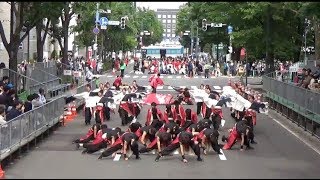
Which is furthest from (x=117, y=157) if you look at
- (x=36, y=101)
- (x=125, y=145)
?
(x=36, y=101)

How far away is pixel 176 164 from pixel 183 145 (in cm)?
72

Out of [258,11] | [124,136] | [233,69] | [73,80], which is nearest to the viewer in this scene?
[124,136]

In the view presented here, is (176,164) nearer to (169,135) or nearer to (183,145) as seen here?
(183,145)

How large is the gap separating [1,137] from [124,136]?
11.2 ft

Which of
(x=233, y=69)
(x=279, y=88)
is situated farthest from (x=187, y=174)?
(x=233, y=69)

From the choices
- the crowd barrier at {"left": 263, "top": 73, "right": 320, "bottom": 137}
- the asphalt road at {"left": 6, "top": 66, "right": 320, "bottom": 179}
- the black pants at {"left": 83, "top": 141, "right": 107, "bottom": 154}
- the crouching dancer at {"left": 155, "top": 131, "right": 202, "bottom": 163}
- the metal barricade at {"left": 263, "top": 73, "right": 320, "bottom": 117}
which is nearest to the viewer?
the asphalt road at {"left": 6, "top": 66, "right": 320, "bottom": 179}

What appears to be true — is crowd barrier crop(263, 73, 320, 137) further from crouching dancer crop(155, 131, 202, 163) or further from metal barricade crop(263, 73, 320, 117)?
crouching dancer crop(155, 131, 202, 163)

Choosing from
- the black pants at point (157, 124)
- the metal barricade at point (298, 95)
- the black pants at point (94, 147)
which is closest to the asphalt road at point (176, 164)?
the black pants at point (94, 147)

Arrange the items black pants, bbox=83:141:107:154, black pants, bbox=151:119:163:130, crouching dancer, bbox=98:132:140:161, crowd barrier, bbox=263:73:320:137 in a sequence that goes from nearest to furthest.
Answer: crouching dancer, bbox=98:132:140:161 → black pants, bbox=83:141:107:154 → black pants, bbox=151:119:163:130 → crowd barrier, bbox=263:73:320:137

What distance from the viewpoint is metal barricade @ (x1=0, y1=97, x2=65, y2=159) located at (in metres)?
16.4

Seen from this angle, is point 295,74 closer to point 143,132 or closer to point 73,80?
point 73,80

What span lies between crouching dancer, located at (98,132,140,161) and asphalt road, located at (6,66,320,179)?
292mm

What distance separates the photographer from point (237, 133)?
1939cm

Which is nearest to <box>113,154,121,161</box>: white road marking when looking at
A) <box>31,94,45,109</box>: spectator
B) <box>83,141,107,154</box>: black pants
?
<box>83,141,107,154</box>: black pants
